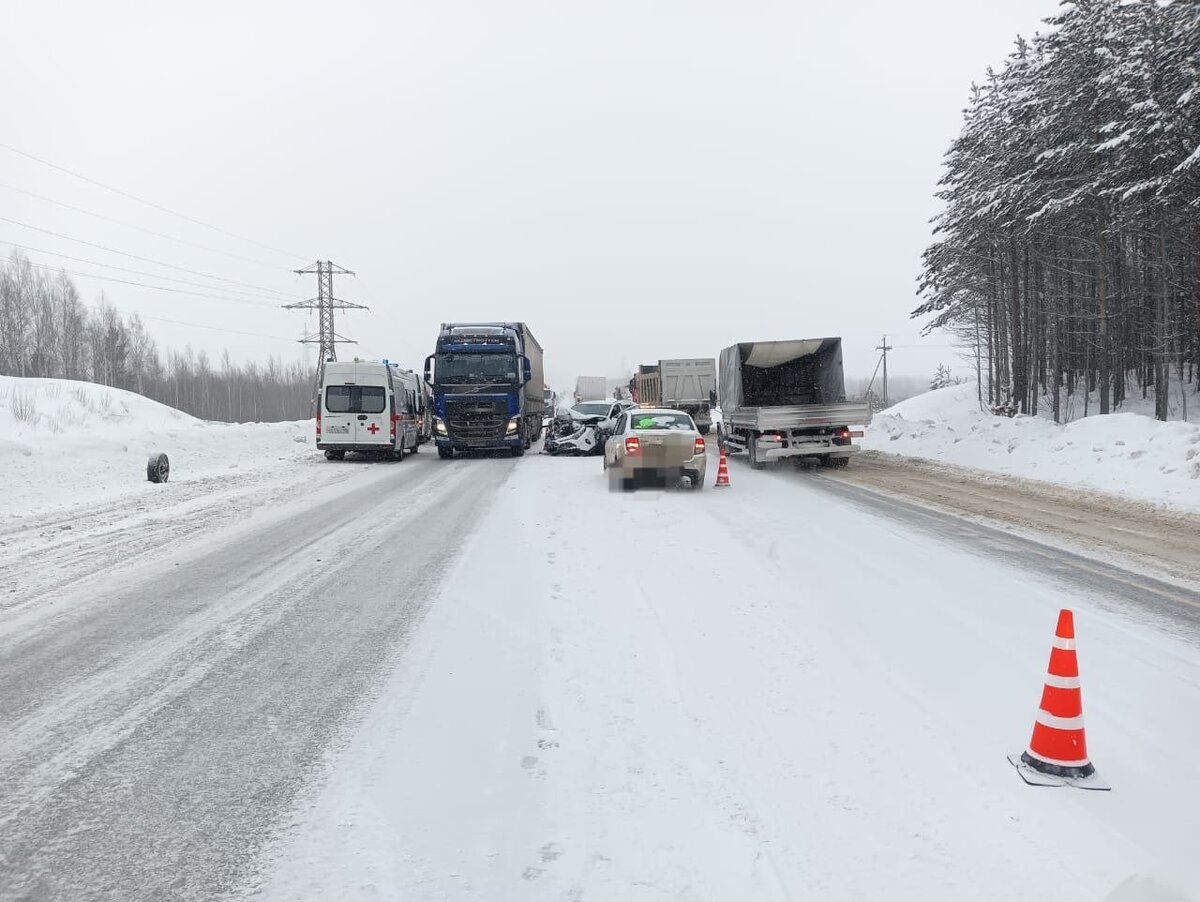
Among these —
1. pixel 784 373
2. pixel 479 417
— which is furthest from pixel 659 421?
pixel 479 417

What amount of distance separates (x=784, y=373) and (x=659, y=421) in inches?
295

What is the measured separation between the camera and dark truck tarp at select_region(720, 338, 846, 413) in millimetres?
18891

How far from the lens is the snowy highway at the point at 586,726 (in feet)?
8.61

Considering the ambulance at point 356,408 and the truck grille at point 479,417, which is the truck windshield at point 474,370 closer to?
the truck grille at point 479,417

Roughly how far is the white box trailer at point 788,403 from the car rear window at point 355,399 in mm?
10500

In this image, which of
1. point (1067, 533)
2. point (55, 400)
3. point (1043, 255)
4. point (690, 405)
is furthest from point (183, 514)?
point (1043, 255)

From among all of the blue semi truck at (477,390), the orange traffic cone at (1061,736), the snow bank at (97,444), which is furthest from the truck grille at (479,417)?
the orange traffic cone at (1061,736)

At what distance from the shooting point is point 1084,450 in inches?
617

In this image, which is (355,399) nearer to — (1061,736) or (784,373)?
(784,373)

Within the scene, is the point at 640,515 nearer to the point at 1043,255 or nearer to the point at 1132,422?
the point at 1132,422

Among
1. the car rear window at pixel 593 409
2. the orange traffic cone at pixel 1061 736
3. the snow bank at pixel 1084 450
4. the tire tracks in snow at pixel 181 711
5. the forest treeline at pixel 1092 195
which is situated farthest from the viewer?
the car rear window at pixel 593 409

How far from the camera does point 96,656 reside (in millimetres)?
4961

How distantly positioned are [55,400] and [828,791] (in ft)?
101

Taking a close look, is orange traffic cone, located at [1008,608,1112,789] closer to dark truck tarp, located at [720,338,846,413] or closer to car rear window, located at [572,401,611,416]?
dark truck tarp, located at [720,338,846,413]
